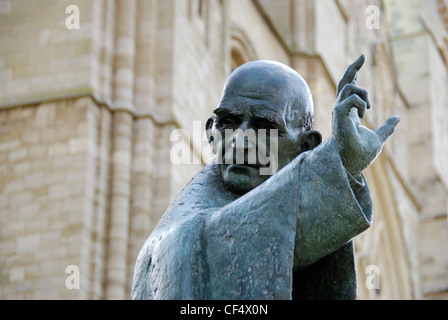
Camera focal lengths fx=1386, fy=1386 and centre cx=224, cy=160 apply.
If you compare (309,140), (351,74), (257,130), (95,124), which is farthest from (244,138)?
(95,124)

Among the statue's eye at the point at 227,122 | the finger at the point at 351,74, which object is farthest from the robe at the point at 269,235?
the statue's eye at the point at 227,122

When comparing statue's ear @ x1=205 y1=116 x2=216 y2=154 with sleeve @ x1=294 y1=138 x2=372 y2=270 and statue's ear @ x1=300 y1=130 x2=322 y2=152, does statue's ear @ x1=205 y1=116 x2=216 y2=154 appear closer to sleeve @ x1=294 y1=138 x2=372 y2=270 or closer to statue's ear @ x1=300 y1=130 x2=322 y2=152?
statue's ear @ x1=300 y1=130 x2=322 y2=152

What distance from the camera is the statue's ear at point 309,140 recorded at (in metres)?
2.88

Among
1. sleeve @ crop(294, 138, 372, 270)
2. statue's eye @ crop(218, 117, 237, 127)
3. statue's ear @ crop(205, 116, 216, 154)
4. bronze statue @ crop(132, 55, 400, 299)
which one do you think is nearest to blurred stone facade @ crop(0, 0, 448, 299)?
statue's ear @ crop(205, 116, 216, 154)

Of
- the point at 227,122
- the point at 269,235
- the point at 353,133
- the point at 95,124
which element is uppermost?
the point at 95,124

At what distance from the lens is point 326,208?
8.56 ft

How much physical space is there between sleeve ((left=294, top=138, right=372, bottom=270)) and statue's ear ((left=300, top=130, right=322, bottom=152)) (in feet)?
0.74

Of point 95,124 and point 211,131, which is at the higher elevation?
point 95,124

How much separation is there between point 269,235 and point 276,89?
372mm

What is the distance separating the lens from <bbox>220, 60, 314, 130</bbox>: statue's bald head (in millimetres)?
2838

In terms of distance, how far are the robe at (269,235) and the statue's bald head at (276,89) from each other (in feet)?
0.63

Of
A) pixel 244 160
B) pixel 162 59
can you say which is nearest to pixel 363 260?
pixel 162 59

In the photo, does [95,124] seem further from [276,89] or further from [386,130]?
[386,130]
